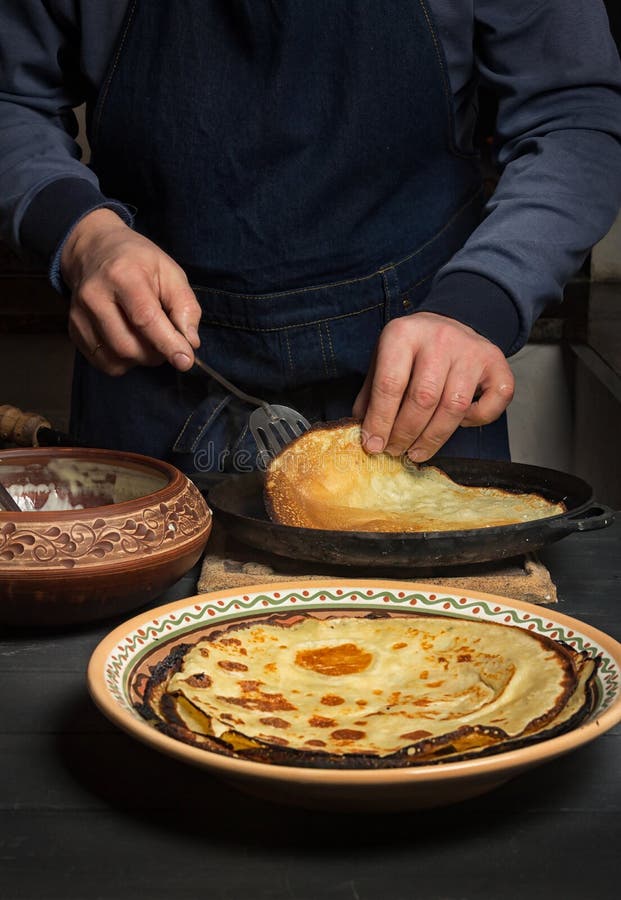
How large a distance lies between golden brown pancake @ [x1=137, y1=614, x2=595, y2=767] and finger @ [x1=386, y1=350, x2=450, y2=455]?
21.7 inches

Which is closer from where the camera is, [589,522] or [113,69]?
[589,522]

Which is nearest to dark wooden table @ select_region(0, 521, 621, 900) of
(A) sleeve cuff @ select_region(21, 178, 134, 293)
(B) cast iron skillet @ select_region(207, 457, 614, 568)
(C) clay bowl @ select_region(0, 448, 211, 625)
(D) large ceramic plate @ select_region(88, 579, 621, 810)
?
(D) large ceramic plate @ select_region(88, 579, 621, 810)

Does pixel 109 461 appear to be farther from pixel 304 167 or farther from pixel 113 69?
pixel 113 69

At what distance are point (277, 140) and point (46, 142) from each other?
0.41 metres

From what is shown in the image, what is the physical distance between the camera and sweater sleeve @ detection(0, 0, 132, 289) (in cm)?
165

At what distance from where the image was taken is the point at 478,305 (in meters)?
1.56

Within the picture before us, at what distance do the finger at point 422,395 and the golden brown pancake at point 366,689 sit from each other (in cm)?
55

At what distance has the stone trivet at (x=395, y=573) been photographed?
3.85ft

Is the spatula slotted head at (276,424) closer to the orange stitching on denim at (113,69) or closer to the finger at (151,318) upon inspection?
the finger at (151,318)

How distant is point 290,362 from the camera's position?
175cm

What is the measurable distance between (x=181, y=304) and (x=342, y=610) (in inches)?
24.9

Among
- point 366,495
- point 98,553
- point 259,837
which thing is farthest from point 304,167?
point 259,837

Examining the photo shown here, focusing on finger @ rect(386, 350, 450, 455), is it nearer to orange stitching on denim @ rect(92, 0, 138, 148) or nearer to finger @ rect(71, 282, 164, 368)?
finger @ rect(71, 282, 164, 368)

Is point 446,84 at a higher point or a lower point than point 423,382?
higher
